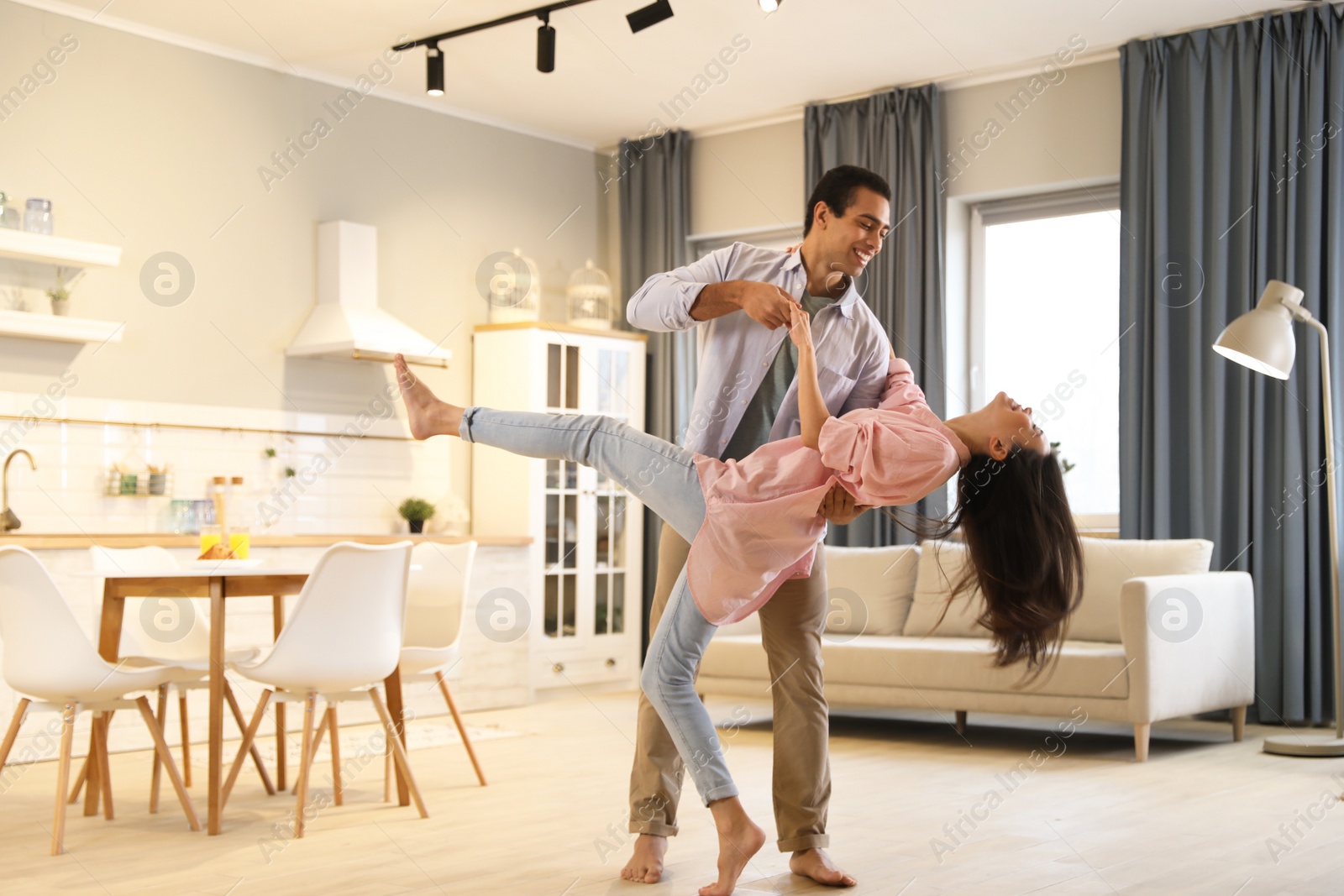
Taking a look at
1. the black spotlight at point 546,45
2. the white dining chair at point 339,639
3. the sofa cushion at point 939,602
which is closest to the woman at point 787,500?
the white dining chair at point 339,639

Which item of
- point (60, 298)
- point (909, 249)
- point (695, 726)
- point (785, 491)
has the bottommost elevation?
point (695, 726)

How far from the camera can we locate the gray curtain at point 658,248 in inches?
288

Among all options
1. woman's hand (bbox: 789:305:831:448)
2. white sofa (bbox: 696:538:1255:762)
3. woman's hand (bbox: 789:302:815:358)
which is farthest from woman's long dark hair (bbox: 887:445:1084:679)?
white sofa (bbox: 696:538:1255:762)

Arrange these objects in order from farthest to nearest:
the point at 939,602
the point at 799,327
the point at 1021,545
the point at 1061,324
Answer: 1. the point at 1061,324
2. the point at 939,602
3. the point at 1021,545
4. the point at 799,327

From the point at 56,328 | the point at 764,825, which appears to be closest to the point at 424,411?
the point at 764,825

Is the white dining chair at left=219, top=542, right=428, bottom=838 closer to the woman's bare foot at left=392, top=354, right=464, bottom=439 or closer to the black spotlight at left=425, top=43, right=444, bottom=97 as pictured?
the woman's bare foot at left=392, top=354, right=464, bottom=439

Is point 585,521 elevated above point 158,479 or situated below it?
below

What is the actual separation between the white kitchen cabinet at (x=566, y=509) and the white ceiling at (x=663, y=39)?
127cm

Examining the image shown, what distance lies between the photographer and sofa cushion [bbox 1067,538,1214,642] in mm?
5250

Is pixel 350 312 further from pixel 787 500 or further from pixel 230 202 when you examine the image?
pixel 787 500

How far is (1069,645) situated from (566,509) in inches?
110

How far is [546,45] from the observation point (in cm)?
561

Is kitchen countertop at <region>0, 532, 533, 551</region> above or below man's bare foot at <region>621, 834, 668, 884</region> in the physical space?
above

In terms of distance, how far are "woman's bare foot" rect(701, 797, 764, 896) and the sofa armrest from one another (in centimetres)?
244
